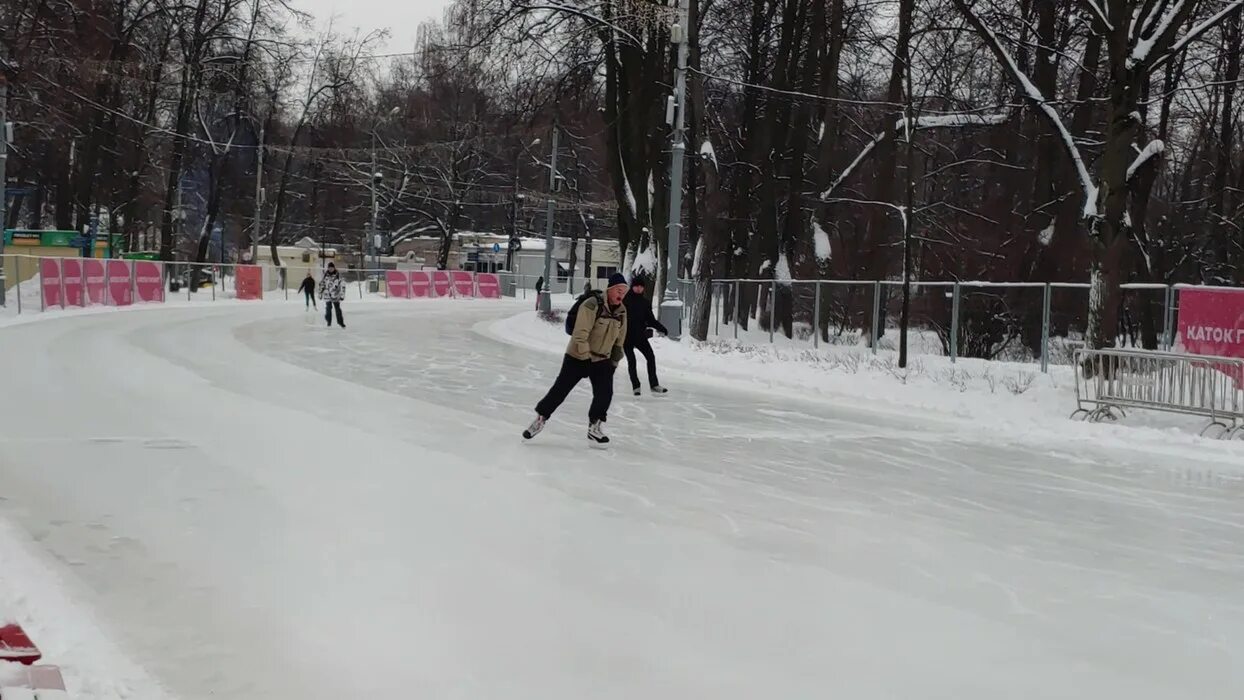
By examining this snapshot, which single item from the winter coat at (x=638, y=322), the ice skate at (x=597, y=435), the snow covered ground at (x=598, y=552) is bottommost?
the snow covered ground at (x=598, y=552)

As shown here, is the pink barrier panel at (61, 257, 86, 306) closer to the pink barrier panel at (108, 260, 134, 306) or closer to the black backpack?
the pink barrier panel at (108, 260, 134, 306)

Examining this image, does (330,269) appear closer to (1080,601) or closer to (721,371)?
(721,371)

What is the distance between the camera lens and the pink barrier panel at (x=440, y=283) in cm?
5894

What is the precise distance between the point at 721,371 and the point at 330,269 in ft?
39.8

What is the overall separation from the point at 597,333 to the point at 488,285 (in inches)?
2083

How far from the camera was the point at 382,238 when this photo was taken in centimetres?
7919

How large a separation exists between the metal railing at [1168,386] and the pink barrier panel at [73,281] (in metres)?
26.4

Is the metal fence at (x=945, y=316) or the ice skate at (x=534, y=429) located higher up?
the metal fence at (x=945, y=316)

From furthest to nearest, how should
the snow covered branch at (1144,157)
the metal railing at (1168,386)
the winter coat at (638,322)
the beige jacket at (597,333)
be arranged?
the snow covered branch at (1144,157), the winter coat at (638,322), the metal railing at (1168,386), the beige jacket at (597,333)

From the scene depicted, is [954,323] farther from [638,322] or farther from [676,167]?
[638,322]

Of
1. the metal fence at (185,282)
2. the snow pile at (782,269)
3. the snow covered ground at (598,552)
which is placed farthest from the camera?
the metal fence at (185,282)

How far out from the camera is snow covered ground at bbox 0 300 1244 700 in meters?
4.97

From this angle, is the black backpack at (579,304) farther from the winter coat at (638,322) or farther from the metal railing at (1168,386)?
the metal railing at (1168,386)

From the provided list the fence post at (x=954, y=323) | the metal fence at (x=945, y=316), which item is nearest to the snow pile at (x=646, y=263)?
the metal fence at (x=945, y=316)
